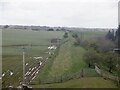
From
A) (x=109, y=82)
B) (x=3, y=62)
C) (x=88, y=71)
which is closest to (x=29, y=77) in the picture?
(x=88, y=71)

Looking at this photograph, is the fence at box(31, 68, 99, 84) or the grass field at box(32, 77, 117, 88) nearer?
the grass field at box(32, 77, 117, 88)

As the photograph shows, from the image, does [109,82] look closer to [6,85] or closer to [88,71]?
[88,71]

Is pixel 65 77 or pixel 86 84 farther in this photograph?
pixel 65 77

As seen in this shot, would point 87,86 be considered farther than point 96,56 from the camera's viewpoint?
No

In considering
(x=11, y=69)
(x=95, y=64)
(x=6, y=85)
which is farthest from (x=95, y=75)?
(x=11, y=69)

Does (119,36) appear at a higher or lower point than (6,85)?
higher

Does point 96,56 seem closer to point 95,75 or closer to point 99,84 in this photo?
point 95,75

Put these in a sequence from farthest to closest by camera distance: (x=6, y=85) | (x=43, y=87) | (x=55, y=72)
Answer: (x=55, y=72), (x=6, y=85), (x=43, y=87)

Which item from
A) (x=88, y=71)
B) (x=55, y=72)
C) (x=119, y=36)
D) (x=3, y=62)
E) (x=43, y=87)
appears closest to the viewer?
(x=43, y=87)

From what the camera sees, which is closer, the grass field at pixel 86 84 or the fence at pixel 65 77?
the grass field at pixel 86 84
